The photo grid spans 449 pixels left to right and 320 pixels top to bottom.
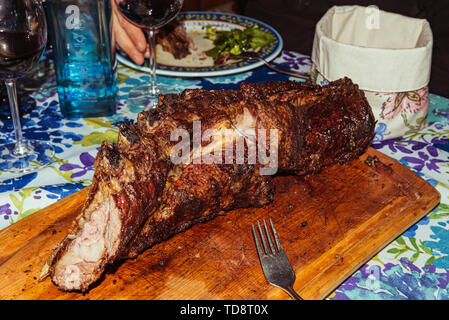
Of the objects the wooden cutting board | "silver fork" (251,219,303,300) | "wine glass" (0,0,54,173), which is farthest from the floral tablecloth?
"wine glass" (0,0,54,173)

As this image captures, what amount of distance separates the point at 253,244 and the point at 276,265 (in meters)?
0.14

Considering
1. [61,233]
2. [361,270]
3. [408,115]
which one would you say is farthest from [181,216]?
[408,115]

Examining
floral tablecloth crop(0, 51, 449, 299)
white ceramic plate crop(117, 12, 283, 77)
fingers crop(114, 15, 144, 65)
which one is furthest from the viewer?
fingers crop(114, 15, 144, 65)

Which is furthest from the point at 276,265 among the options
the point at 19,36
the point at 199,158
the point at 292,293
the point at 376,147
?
the point at 19,36

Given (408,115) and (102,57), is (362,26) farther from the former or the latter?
(102,57)

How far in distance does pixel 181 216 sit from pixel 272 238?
332 mm

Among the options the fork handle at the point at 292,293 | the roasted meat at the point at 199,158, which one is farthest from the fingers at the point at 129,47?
the fork handle at the point at 292,293

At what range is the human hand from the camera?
8.20 feet

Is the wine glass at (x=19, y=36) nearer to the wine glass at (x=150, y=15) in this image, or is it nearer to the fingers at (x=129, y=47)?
the wine glass at (x=150, y=15)

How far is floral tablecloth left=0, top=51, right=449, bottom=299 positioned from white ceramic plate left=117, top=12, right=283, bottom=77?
10 cm

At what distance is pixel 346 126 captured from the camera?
1.75 metres

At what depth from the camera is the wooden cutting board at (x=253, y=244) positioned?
1.32 metres

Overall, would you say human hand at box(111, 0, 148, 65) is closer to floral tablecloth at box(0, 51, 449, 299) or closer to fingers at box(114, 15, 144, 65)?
fingers at box(114, 15, 144, 65)

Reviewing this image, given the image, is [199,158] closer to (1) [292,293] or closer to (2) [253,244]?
(2) [253,244]
